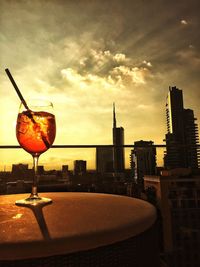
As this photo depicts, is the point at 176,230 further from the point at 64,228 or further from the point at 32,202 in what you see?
the point at 64,228

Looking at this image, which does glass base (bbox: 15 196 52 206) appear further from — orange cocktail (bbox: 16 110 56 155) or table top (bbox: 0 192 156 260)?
orange cocktail (bbox: 16 110 56 155)

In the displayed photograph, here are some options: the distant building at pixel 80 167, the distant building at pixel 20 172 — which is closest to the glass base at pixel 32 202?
the distant building at pixel 20 172

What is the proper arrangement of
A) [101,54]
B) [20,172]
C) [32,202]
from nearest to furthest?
[32,202] → [20,172] → [101,54]

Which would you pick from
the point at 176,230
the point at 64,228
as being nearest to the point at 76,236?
the point at 64,228

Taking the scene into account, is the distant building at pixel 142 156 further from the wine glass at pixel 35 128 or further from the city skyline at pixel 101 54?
the wine glass at pixel 35 128

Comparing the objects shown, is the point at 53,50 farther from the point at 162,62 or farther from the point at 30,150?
the point at 30,150

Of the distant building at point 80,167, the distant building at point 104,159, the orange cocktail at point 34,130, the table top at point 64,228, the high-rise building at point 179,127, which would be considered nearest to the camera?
the table top at point 64,228
